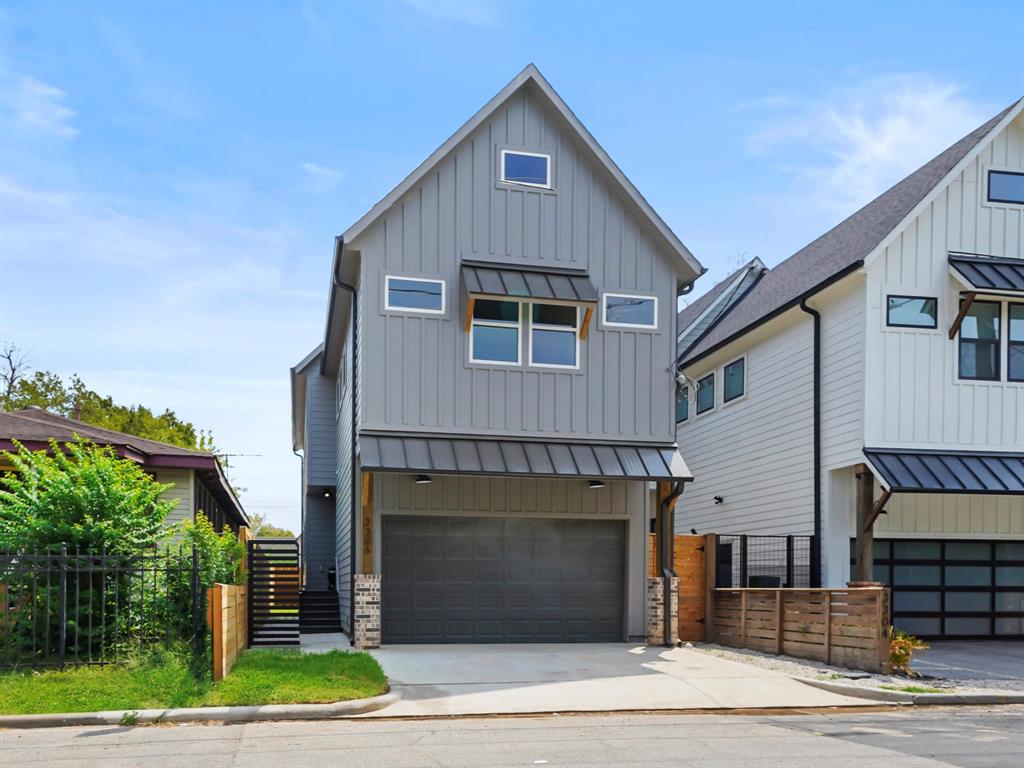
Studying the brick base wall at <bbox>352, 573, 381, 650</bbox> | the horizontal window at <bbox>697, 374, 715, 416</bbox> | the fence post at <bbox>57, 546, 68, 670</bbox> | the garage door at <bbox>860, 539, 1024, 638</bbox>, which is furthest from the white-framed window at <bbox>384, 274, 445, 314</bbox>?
the horizontal window at <bbox>697, 374, 715, 416</bbox>

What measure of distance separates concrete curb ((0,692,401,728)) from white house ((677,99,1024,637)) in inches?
411

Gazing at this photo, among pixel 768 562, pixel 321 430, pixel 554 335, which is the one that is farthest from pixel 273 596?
pixel 321 430

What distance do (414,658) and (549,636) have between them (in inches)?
146

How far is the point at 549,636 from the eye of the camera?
61.1 ft

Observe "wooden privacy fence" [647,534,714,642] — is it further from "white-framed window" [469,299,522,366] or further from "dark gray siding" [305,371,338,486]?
"dark gray siding" [305,371,338,486]

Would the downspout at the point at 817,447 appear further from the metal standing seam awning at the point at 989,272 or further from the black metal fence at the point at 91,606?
the black metal fence at the point at 91,606

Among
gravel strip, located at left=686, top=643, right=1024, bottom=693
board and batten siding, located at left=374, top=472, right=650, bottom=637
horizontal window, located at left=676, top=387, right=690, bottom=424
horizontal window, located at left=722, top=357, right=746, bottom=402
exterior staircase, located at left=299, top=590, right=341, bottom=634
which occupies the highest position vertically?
horizontal window, located at left=722, top=357, right=746, bottom=402

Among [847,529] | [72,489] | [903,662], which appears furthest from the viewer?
[847,529]

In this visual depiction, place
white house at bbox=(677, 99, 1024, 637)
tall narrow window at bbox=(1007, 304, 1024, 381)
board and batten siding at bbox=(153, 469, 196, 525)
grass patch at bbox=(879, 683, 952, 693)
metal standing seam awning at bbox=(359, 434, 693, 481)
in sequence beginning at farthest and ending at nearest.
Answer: board and batten siding at bbox=(153, 469, 196, 525) < tall narrow window at bbox=(1007, 304, 1024, 381) < white house at bbox=(677, 99, 1024, 637) < metal standing seam awning at bbox=(359, 434, 693, 481) < grass patch at bbox=(879, 683, 952, 693)

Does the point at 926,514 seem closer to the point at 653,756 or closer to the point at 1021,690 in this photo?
the point at 1021,690

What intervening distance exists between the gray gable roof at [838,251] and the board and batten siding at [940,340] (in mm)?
406

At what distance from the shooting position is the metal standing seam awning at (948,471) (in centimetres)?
1775

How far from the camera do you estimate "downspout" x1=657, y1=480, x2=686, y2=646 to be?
60.0 ft

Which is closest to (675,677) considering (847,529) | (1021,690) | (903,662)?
(903,662)
